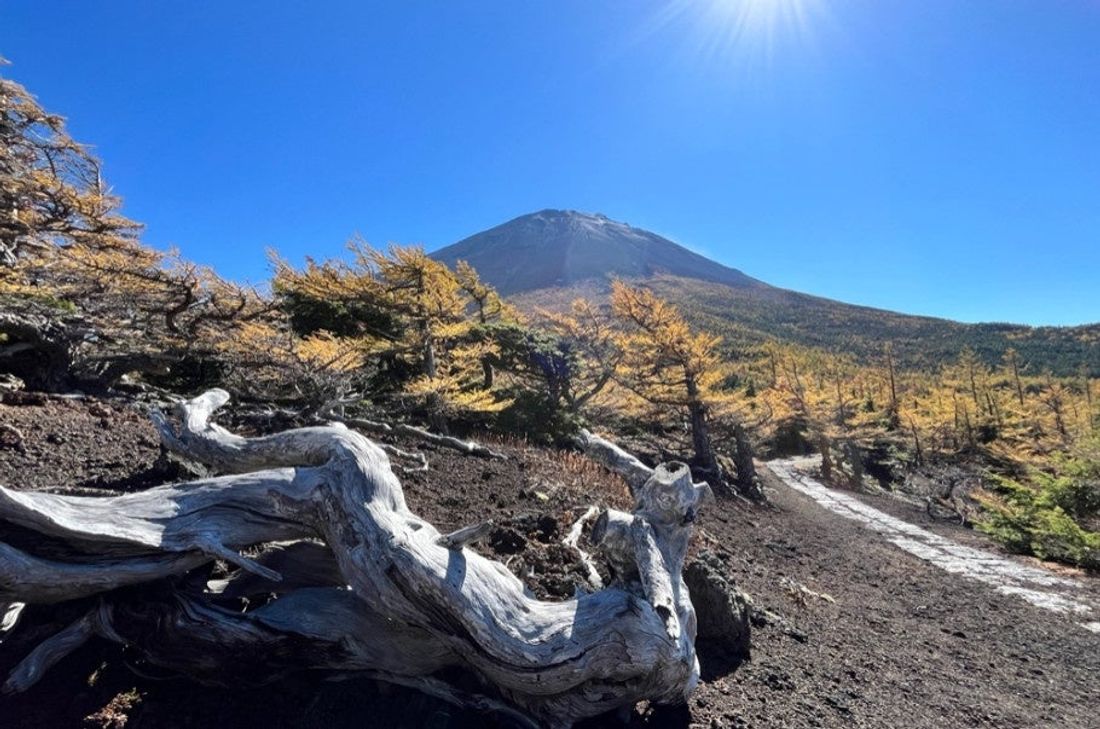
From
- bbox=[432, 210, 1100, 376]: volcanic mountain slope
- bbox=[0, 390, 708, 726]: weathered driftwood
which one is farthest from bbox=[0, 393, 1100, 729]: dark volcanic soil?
bbox=[432, 210, 1100, 376]: volcanic mountain slope

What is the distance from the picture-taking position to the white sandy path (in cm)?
686

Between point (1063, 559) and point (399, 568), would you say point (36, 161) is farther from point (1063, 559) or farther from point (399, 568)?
point (1063, 559)

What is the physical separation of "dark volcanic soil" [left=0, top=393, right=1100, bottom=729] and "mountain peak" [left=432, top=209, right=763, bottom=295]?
11094 centimetres

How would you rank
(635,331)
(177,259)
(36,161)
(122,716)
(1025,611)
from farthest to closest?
(635,331)
(36,161)
(177,259)
(1025,611)
(122,716)

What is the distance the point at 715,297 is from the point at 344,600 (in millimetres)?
117499

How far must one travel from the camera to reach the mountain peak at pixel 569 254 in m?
130

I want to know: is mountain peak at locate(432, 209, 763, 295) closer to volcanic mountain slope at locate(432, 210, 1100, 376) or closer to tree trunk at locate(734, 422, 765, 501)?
volcanic mountain slope at locate(432, 210, 1100, 376)

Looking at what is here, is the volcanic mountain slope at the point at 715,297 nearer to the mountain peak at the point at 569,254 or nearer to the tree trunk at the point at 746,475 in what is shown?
the mountain peak at the point at 569,254

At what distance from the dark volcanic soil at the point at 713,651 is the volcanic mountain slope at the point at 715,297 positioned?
4019 cm

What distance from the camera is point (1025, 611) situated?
21.0 ft

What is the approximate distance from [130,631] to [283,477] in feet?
2.65

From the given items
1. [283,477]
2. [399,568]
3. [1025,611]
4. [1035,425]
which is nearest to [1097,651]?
[1025,611]

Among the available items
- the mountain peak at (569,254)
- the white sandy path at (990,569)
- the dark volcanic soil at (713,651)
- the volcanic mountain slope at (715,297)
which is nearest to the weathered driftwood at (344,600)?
the dark volcanic soil at (713,651)

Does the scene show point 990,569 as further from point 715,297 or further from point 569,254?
point 569,254
